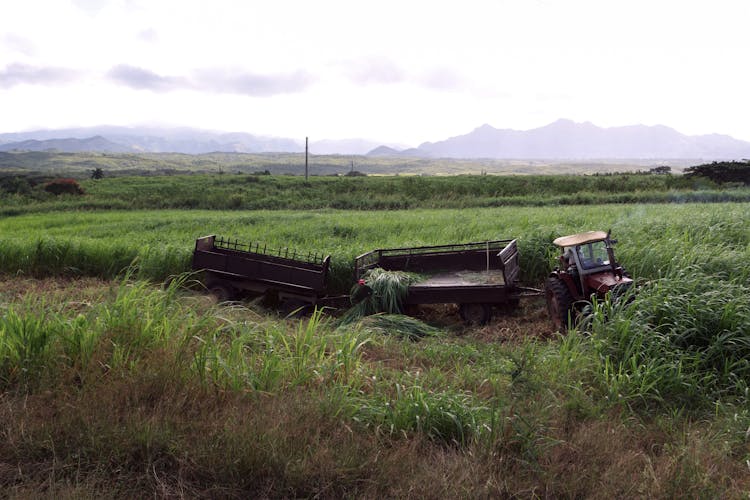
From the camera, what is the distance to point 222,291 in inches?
372

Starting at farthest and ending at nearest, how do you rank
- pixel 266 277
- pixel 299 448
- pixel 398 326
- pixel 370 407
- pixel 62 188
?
pixel 62 188 < pixel 266 277 < pixel 398 326 < pixel 370 407 < pixel 299 448

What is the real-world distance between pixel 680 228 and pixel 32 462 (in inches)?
452

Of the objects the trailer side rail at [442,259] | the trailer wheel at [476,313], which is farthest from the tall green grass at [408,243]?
the trailer wheel at [476,313]

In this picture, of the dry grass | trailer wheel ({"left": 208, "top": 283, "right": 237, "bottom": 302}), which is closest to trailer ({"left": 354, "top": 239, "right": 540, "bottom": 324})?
trailer wheel ({"left": 208, "top": 283, "right": 237, "bottom": 302})

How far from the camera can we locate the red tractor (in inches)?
285

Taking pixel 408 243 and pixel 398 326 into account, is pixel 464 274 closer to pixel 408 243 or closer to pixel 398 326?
pixel 408 243

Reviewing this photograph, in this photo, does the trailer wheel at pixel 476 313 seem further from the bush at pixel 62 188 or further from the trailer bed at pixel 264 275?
the bush at pixel 62 188

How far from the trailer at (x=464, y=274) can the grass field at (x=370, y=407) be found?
1887mm

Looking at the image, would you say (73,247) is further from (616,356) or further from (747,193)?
(747,193)

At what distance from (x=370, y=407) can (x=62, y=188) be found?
40.6m

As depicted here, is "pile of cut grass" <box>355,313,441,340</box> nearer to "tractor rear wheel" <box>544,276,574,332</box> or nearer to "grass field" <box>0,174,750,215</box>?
"tractor rear wheel" <box>544,276,574,332</box>

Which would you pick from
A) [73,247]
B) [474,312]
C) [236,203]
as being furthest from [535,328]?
[236,203]

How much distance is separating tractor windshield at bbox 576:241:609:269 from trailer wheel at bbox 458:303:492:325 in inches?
64.1

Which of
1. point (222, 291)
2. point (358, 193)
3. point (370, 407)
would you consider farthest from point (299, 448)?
point (358, 193)
